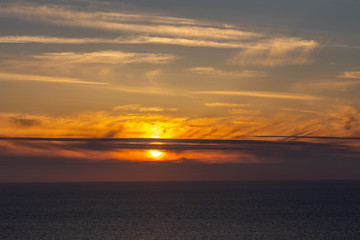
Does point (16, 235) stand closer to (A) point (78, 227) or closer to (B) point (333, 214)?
(A) point (78, 227)

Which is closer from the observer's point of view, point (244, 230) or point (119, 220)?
point (244, 230)

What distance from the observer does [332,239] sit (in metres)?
95.6

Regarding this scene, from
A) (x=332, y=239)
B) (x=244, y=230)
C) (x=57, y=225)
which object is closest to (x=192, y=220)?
(x=244, y=230)

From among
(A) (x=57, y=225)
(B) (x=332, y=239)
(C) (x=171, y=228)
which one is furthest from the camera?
(A) (x=57, y=225)

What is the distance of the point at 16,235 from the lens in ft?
332

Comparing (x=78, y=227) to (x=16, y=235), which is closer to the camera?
(x=16, y=235)

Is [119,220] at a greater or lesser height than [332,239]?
greater

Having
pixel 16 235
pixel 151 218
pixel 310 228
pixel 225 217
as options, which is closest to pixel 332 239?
pixel 310 228

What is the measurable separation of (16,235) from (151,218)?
4419 centimetres

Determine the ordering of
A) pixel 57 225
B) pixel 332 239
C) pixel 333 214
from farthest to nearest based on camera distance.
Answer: pixel 333 214 → pixel 57 225 → pixel 332 239

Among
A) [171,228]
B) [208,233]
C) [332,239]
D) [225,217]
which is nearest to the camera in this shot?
[332,239]

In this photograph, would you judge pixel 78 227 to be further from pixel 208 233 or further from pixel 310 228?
pixel 310 228

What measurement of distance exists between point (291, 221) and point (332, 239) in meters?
34.3

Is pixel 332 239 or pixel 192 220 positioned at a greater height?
pixel 192 220
